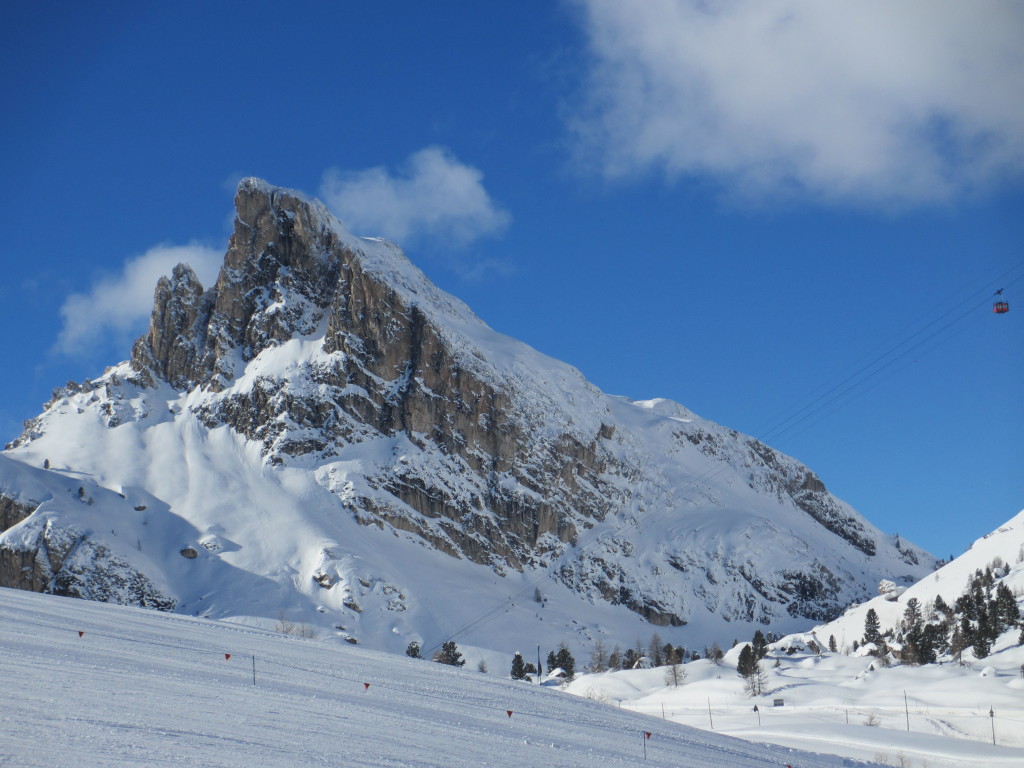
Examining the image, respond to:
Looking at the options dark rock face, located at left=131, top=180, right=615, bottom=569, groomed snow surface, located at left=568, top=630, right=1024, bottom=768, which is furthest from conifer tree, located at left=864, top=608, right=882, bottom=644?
dark rock face, located at left=131, top=180, right=615, bottom=569

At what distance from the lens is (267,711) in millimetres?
22172

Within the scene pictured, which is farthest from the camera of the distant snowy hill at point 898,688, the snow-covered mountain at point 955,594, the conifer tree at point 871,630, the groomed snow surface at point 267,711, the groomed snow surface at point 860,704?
the conifer tree at point 871,630

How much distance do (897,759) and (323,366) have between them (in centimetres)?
15587

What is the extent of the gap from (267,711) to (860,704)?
67217 millimetres

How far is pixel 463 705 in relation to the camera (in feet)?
95.6

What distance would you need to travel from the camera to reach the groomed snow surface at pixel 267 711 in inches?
671

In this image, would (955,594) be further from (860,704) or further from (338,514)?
(338,514)

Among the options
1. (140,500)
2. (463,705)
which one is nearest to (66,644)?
(463,705)

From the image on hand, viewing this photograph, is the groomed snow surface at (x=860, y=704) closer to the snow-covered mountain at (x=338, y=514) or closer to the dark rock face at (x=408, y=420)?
the snow-covered mountain at (x=338, y=514)

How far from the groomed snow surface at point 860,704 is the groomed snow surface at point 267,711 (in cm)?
1971

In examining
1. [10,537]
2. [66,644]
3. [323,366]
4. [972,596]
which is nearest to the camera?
[66,644]

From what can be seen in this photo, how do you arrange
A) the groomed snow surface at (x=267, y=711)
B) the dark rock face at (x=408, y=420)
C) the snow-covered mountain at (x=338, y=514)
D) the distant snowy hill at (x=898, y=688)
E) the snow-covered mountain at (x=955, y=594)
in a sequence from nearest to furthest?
the groomed snow surface at (x=267, y=711) < the distant snowy hill at (x=898, y=688) < the snow-covered mountain at (x=955, y=594) < the snow-covered mountain at (x=338, y=514) < the dark rock face at (x=408, y=420)

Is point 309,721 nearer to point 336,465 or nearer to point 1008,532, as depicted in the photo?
point 1008,532

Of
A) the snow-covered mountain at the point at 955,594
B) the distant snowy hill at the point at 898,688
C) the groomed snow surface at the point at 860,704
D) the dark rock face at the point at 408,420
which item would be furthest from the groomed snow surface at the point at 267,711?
the dark rock face at the point at 408,420
